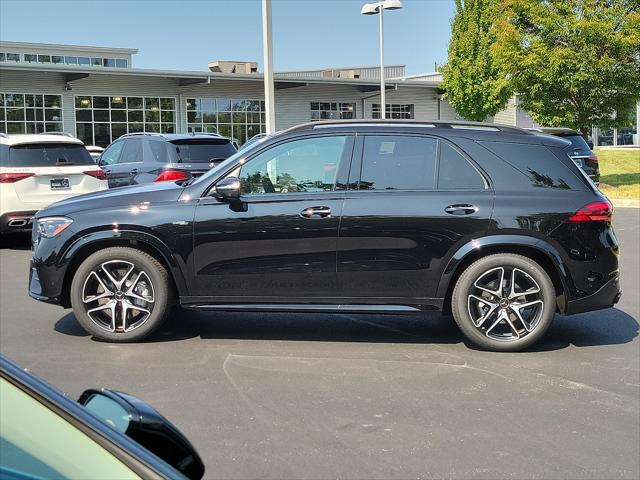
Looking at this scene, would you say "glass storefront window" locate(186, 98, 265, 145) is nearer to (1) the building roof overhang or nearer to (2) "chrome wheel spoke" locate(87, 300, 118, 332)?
(1) the building roof overhang

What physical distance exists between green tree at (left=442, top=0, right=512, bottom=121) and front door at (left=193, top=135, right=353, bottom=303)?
33.0 metres

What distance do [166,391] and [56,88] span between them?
33.1 meters

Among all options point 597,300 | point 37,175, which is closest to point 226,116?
point 37,175

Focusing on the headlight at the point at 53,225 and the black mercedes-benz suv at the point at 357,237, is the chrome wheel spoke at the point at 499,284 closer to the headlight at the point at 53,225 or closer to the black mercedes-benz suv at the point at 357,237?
the black mercedes-benz suv at the point at 357,237

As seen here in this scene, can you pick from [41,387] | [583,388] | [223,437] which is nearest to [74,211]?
[223,437]

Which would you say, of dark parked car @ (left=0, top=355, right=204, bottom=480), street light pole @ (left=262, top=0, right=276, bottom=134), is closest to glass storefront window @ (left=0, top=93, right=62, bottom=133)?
street light pole @ (left=262, top=0, right=276, bottom=134)

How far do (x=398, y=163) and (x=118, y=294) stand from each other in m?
2.53

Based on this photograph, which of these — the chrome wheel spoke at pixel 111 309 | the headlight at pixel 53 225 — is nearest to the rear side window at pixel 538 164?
the chrome wheel spoke at pixel 111 309

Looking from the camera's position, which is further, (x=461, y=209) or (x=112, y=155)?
(x=112, y=155)

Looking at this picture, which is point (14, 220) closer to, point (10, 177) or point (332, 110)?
point (10, 177)

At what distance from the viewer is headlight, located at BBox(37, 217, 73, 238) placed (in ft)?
20.7

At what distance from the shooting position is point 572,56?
23.6 metres

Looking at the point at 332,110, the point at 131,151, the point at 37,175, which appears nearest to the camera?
the point at 37,175

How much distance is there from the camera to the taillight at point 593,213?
6082 mm
